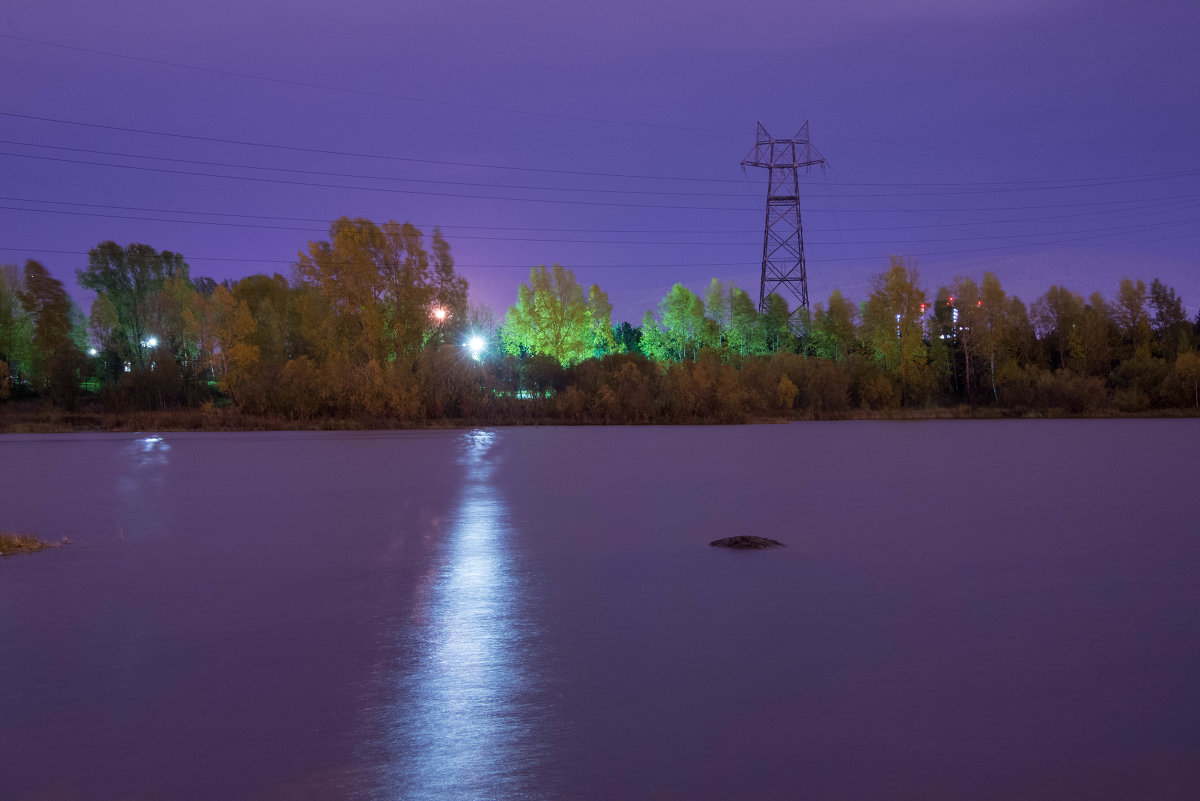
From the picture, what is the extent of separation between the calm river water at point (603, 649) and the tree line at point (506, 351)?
82.7 ft

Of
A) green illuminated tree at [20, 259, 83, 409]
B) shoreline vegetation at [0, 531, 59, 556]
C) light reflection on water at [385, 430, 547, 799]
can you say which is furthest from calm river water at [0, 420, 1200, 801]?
→ green illuminated tree at [20, 259, 83, 409]

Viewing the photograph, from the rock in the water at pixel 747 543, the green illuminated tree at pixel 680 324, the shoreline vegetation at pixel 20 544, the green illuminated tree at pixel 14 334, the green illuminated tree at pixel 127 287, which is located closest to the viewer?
the shoreline vegetation at pixel 20 544

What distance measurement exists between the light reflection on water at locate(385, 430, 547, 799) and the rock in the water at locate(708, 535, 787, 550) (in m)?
2.45

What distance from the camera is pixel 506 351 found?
156ft

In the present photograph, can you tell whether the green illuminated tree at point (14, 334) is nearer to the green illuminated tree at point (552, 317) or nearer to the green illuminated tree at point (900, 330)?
the green illuminated tree at point (552, 317)

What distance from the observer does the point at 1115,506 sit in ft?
43.6

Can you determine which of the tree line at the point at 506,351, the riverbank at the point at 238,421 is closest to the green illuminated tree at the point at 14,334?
the tree line at the point at 506,351

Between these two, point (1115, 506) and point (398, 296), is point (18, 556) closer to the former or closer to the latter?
point (1115, 506)

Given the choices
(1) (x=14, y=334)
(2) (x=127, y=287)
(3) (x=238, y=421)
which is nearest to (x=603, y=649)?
(3) (x=238, y=421)

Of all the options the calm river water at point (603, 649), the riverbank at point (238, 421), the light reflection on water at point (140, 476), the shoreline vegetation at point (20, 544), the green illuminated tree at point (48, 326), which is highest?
the green illuminated tree at point (48, 326)

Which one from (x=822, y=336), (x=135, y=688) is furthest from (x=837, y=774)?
(x=822, y=336)

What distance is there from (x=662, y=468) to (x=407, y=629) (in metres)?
13.1

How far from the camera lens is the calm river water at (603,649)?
4266mm

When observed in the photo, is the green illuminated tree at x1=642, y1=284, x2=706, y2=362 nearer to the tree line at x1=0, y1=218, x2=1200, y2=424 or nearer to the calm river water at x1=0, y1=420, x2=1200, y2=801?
the tree line at x1=0, y1=218, x2=1200, y2=424
